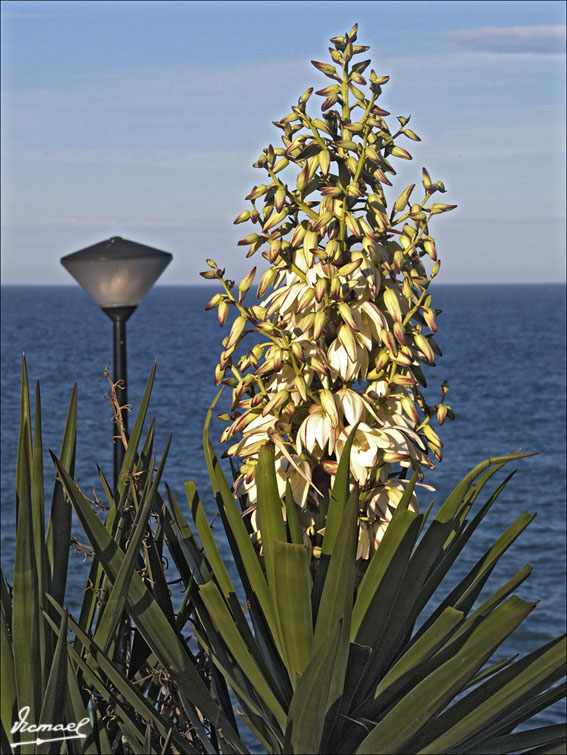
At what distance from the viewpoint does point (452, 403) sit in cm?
3850

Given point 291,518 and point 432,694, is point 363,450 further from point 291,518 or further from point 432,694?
point 432,694

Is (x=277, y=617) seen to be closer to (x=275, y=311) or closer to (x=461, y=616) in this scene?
(x=461, y=616)

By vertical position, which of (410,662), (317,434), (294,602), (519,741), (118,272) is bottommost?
(519,741)

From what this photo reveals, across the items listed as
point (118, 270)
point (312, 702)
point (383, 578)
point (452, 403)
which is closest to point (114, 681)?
point (312, 702)

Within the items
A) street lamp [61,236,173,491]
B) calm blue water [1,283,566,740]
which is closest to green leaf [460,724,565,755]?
calm blue water [1,283,566,740]

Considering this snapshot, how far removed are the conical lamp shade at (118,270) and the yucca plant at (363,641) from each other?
2.23 metres

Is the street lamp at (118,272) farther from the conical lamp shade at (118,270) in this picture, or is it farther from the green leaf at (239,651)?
the green leaf at (239,651)

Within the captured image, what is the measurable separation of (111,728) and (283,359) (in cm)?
68

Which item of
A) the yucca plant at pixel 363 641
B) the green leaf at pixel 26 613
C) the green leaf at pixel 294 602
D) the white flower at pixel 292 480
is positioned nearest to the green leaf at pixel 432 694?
the yucca plant at pixel 363 641

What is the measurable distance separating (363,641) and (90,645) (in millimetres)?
409

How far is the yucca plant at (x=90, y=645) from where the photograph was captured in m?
1.38

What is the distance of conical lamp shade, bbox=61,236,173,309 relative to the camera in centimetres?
373

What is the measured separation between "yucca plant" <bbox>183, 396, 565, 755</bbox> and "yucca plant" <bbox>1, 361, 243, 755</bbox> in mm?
81

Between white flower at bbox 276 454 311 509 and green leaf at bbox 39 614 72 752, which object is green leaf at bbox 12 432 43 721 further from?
white flower at bbox 276 454 311 509
